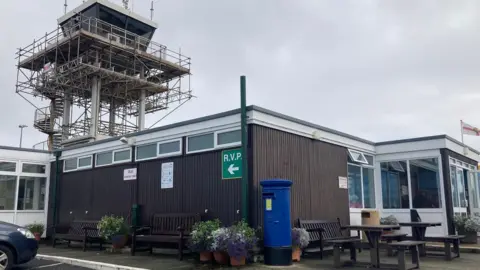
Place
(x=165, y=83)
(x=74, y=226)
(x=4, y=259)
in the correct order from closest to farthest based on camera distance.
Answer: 1. (x=4, y=259)
2. (x=74, y=226)
3. (x=165, y=83)

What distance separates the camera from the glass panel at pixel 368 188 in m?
14.2

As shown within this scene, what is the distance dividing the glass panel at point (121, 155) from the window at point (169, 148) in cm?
152

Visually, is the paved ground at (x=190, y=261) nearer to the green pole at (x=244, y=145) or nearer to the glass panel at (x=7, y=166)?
the green pole at (x=244, y=145)

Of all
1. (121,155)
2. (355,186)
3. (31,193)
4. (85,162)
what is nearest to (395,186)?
(355,186)

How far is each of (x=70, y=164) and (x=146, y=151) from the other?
463 cm

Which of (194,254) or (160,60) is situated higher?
(160,60)

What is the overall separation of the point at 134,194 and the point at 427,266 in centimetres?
782

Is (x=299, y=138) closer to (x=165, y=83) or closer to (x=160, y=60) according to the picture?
(x=160, y=60)

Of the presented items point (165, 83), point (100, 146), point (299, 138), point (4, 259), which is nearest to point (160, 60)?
point (165, 83)

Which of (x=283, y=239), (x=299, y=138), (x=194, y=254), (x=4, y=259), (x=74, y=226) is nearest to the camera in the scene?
(x=4, y=259)

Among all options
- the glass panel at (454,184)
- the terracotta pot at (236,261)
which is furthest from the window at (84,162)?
the glass panel at (454,184)

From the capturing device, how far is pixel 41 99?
1105 inches

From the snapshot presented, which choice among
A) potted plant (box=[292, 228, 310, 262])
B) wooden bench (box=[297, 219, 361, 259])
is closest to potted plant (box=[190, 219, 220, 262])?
potted plant (box=[292, 228, 310, 262])

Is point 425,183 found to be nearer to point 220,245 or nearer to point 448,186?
point 448,186
